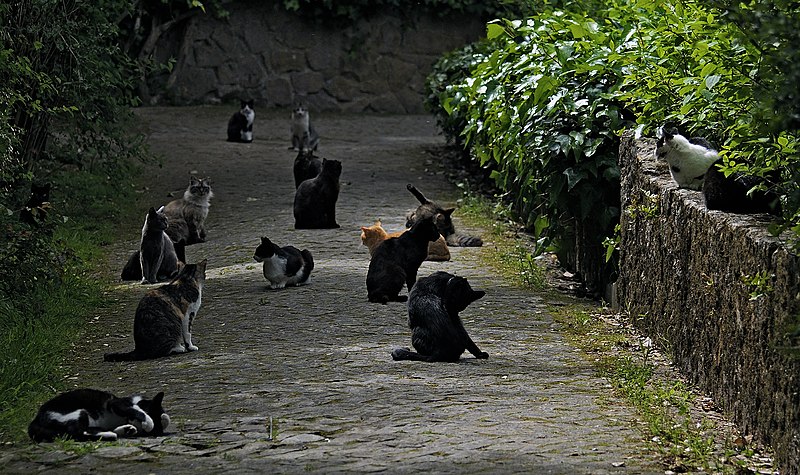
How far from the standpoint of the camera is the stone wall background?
2227cm

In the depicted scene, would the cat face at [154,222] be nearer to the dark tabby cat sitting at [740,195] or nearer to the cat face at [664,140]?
the cat face at [664,140]

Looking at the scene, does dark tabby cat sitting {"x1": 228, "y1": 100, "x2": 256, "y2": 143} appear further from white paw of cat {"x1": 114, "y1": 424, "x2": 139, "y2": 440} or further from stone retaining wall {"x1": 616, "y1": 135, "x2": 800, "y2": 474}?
white paw of cat {"x1": 114, "y1": 424, "x2": 139, "y2": 440}

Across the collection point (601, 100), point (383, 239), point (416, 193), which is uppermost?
point (601, 100)

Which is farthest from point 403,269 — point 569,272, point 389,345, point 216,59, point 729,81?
point 216,59

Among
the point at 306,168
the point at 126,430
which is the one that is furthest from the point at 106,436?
the point at 306,168

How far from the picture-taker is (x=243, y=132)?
59.6 ft

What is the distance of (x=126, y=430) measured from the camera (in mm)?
5176

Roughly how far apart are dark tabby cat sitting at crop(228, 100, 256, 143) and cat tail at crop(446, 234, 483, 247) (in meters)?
7.83

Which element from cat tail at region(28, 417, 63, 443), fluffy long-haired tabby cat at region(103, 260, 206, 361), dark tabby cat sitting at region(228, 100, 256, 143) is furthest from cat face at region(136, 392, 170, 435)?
dark tabby cat sitting at region(228, 100, 256, 143)

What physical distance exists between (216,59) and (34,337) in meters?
15.8

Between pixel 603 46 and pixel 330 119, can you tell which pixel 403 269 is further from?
pixel 330 119

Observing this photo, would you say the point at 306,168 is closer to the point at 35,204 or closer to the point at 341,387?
the point at 35,204

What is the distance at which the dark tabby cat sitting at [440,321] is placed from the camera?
21.3 ft

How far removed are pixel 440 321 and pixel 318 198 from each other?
16.9ft
